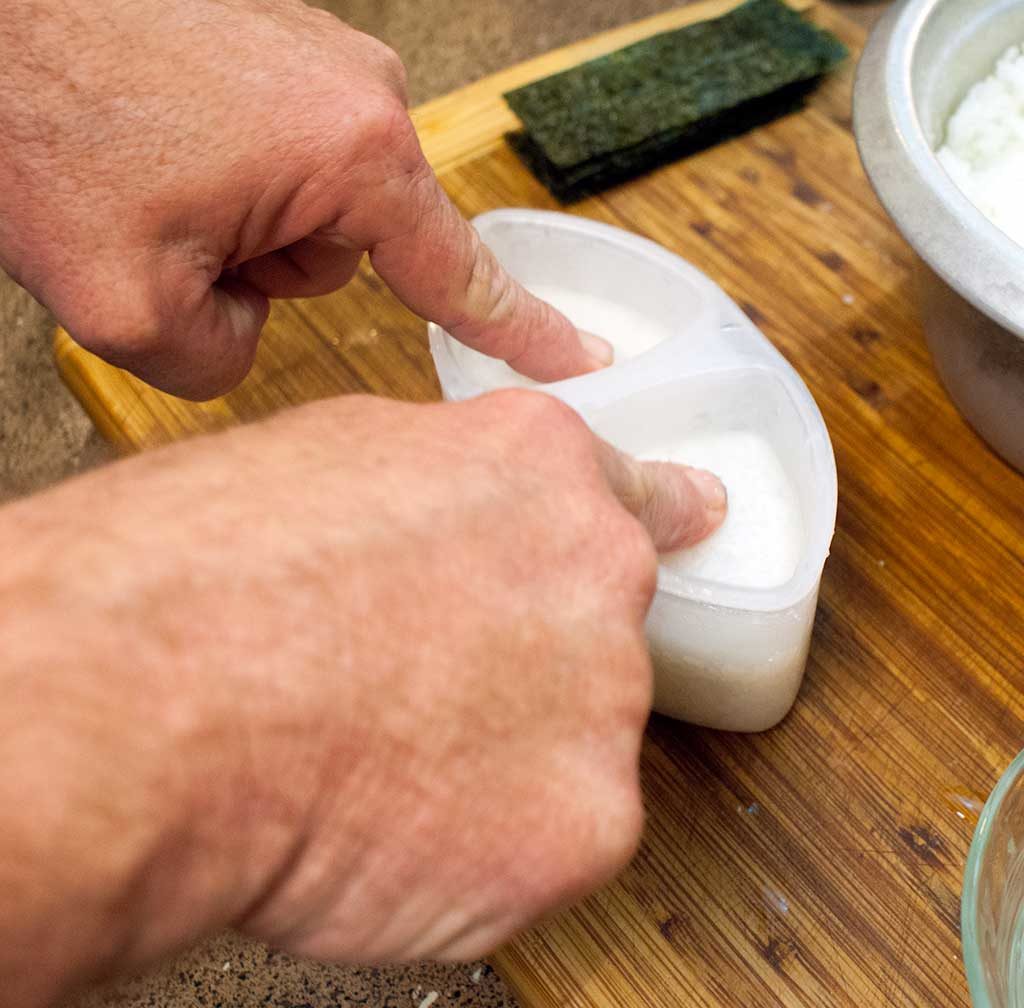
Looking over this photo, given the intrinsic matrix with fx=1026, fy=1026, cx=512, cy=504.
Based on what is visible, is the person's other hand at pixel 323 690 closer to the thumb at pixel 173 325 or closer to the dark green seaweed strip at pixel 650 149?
the thumb at pixel 173 325

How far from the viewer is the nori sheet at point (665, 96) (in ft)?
3.09

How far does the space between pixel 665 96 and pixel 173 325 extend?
0.56 meters

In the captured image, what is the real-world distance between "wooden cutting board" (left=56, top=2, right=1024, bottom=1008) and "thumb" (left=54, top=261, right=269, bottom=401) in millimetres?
172

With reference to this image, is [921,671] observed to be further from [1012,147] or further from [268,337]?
[268,337]

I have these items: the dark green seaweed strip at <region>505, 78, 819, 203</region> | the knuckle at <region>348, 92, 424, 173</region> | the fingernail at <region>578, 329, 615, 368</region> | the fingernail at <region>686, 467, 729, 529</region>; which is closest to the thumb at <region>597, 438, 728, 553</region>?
the fingernail at <region>686, 467, 729, 529</region>

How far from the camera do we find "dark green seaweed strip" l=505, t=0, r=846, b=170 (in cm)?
94

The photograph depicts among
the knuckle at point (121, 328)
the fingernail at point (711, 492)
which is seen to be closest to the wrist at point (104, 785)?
the knuckle at point (121, 328)

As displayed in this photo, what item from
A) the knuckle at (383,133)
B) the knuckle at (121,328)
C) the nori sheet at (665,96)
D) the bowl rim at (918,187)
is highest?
the bowl rim at (918,187)

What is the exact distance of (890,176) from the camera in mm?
677

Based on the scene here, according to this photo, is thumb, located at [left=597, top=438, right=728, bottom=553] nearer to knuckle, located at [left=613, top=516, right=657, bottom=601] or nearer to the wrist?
knuckle, located at [left=613, top=516, right=657, bottom=601]

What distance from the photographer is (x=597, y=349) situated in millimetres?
782

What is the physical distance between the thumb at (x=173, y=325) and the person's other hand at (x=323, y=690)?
23cm

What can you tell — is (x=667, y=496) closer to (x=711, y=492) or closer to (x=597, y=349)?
(x=711, y=492)

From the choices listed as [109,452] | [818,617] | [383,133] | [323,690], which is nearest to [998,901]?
[818,617]
